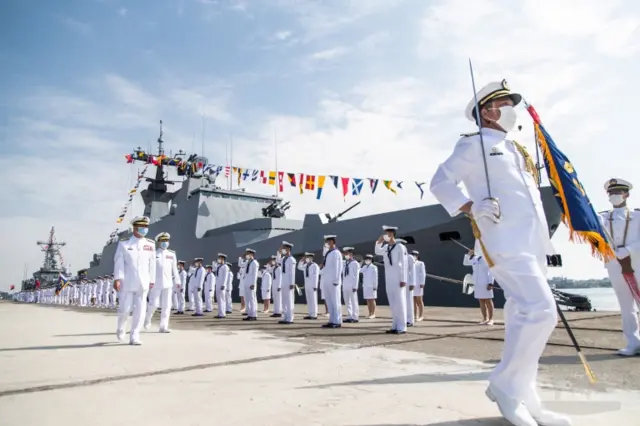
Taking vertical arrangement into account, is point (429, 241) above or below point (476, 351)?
above

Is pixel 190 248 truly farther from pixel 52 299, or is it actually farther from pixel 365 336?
pixel 52 299

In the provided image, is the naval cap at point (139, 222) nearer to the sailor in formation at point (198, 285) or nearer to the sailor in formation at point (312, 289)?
the sailor in formation at point (312, 289)

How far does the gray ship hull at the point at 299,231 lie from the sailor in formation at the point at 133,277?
7.30 meters

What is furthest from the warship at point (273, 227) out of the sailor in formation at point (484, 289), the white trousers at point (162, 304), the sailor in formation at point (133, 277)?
the white trousers at point (162, 304)

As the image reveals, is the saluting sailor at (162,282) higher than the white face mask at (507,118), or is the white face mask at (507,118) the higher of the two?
the white face mask at (507,118)

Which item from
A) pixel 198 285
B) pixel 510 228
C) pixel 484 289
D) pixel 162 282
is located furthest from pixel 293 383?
pixel 198 285

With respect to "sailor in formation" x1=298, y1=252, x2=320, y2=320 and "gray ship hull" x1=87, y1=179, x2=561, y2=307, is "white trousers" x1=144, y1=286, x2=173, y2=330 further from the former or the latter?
"gray ship hull" x1=87, y1=179, x2=561, y2=307

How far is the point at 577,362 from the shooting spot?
130 inches

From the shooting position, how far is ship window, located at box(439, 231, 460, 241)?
11.0m

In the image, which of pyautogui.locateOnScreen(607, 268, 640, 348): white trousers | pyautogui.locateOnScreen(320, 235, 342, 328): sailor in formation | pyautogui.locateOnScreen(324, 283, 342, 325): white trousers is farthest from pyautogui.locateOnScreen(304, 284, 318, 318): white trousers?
pyautogui.locateOnScreen(607, 268, 640, 348): white trousers

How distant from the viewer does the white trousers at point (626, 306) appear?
3.78 m

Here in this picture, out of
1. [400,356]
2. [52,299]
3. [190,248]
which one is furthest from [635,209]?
[52,299]

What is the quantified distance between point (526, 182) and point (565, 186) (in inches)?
24.8

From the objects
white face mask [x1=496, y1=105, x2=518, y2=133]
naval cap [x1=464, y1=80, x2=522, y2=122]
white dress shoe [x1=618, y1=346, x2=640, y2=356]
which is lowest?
white dress shoe [x1=618, y1=346, x2=640, y2=356]
